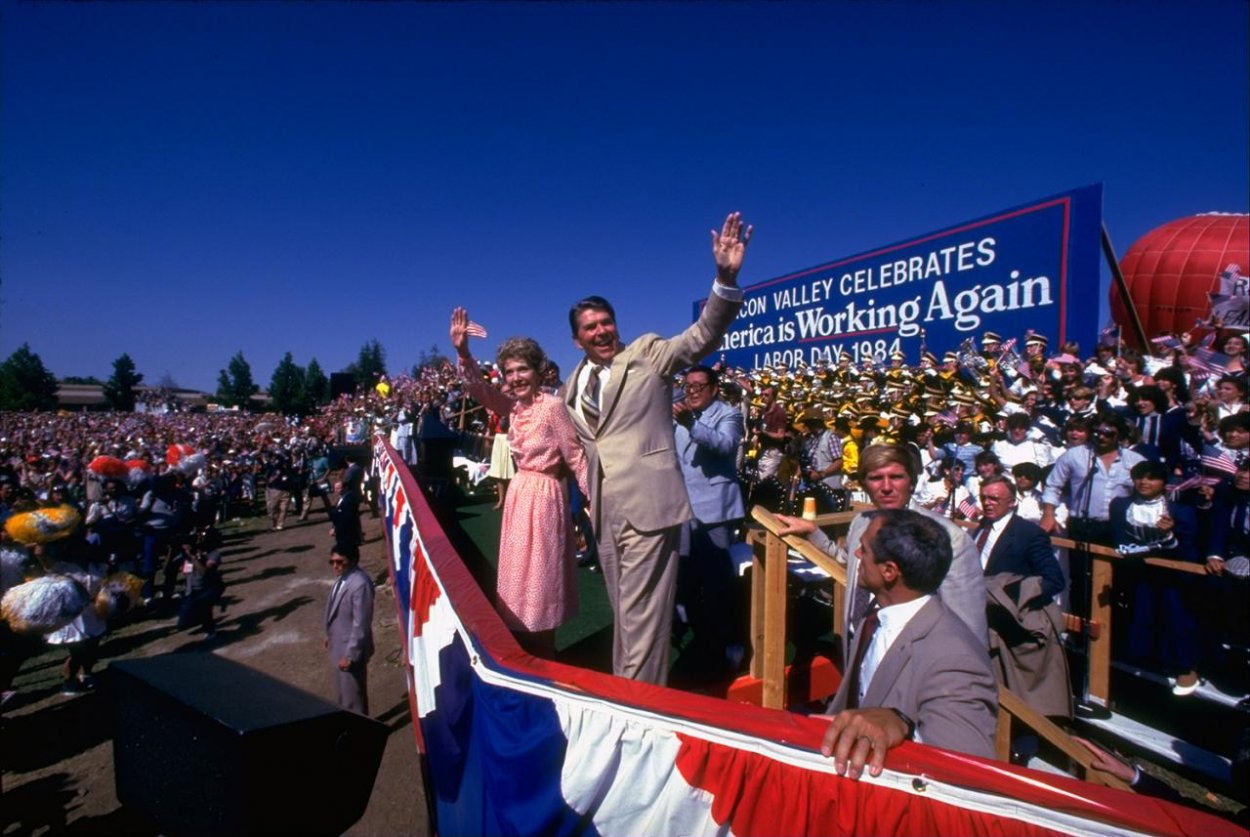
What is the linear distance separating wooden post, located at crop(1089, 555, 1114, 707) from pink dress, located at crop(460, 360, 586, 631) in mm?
3800

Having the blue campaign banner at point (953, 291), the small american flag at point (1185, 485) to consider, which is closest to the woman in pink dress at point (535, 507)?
the blue campaign banner at point (953, 291)

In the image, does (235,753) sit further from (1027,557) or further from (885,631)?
(1027,557)

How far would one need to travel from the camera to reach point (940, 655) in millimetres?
1917

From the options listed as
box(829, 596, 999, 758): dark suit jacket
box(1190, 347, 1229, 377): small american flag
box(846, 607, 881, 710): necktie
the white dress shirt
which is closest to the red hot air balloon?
box(1190, 347, 1229, 377): small american flag

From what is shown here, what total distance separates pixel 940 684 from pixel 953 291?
7.66 metres

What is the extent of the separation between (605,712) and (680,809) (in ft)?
0.92

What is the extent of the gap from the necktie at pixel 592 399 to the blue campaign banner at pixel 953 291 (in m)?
3.55

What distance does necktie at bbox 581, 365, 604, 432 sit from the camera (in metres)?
2.92

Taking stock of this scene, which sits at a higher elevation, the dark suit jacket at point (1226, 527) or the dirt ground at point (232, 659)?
the dark suit jacket at point (1226, 527)

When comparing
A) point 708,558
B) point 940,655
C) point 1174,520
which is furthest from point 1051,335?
point 940,655

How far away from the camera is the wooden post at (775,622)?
3.17 meters

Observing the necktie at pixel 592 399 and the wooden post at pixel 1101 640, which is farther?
the wooden post at pixel 1101 640

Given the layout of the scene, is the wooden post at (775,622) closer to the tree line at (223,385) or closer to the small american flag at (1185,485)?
the small american flag at (1185,485)

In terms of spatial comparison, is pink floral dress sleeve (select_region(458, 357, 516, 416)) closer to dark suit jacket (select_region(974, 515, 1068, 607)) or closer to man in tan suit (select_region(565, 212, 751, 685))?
man in tan suit (select_region(565, 212, 751, 685))
